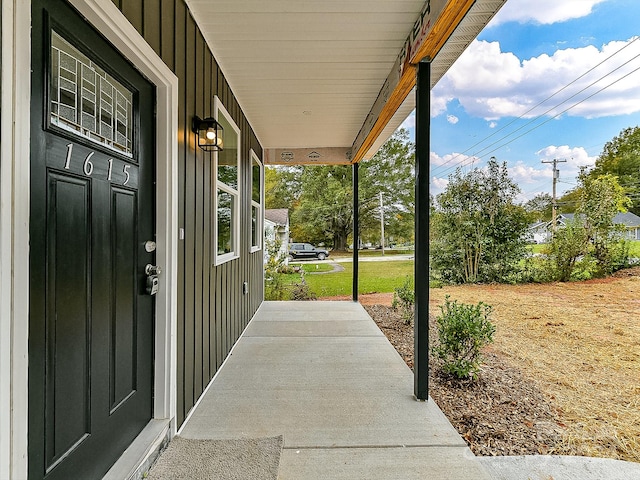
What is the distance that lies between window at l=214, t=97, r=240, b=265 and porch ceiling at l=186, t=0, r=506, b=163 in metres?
0.44

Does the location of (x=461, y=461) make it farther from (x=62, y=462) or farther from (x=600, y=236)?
(x=600, y=236)

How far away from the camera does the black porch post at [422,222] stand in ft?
7.59

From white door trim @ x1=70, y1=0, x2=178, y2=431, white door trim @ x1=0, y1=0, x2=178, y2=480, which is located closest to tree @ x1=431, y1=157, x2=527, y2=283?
white door trim @ x1=70, y1=0, x2=178, y2=431

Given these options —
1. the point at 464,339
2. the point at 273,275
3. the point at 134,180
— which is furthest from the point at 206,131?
the point at 273,275

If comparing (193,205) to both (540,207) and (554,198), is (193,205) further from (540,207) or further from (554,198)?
(540,207)

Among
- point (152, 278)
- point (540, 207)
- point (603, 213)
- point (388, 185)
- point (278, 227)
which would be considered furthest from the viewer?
point (388, 185)

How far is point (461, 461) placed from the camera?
1.67 meters

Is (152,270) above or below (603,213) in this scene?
below

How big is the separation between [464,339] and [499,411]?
0.56 meters

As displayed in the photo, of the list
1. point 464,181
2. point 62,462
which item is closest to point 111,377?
point 62,462

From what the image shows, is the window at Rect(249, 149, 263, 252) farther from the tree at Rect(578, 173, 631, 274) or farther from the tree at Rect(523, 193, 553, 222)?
the tree at Rect(578, 173, 631, 274)

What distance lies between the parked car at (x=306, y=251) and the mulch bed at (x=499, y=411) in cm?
478

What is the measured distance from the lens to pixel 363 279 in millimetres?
6699

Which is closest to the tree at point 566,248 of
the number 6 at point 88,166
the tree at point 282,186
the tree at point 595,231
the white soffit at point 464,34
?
the tree at point 595,231
